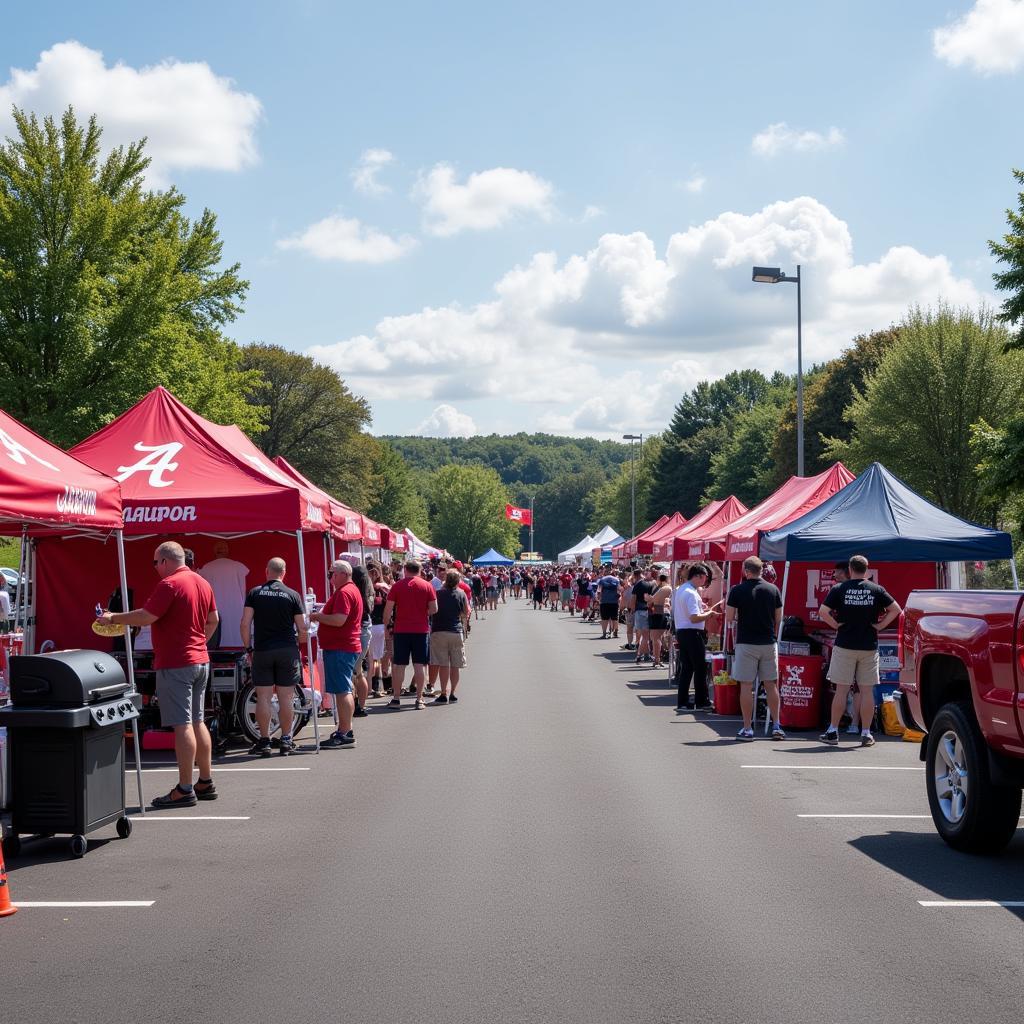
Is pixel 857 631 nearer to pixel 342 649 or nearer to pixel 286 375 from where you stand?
pixel 342 649

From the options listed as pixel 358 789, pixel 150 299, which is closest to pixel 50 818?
pixel 358 789

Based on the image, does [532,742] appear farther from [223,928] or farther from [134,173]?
[134,173]

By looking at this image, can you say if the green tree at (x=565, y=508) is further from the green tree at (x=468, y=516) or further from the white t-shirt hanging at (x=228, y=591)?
the white t-shirt hanging at (x=228, y=591)

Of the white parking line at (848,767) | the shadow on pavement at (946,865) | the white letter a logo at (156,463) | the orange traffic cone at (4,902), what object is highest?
the white letter a logo at (156,463)

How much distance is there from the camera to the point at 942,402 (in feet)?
157

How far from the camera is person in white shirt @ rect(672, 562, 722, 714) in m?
16.4

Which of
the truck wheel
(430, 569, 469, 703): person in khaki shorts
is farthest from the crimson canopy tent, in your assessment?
(430, 569, 469, 703): person in khaki shorts

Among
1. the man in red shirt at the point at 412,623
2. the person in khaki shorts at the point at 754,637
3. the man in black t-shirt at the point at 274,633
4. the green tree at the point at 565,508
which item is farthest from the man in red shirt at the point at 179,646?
the green tree at the point at 565,508

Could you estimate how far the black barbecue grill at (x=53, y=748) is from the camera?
7816mm

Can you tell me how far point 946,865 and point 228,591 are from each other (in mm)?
9352

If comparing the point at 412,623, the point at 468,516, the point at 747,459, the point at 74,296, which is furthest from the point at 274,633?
the point at 468,516

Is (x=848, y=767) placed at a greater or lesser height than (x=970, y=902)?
lesser

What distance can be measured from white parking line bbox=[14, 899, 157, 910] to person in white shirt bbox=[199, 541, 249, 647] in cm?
767

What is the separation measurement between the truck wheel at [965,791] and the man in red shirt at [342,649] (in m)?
6.49
